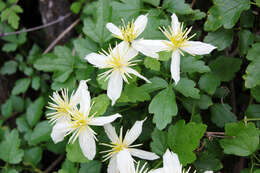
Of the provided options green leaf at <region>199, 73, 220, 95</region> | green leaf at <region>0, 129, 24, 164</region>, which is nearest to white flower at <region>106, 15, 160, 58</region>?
A: green leaf at <region>199, 73, 220, 95</region>

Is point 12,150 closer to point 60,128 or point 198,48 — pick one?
point 60,128

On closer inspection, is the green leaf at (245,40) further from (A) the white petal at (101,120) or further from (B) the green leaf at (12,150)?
(B) the green leaf at (12,150)

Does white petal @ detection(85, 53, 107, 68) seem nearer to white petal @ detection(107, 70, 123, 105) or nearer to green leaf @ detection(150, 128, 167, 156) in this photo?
white petal @ detection(107, 70, 123, 105)

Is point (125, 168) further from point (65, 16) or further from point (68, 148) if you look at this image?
point (65, 16)

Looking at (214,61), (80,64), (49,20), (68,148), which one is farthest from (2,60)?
(214,61)

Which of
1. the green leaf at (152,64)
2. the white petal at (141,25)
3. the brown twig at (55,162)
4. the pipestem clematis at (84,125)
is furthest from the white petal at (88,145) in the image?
the brown twig at (55,162)

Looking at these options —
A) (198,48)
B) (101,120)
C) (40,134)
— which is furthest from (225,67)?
(40,134)
